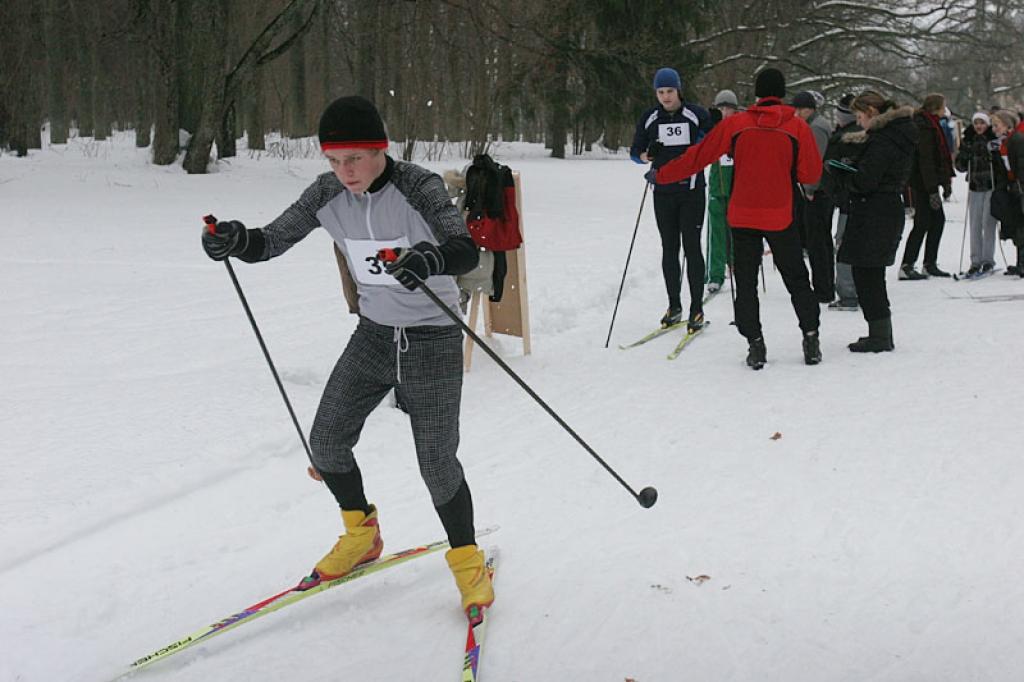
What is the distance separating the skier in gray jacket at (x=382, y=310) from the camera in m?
3.25

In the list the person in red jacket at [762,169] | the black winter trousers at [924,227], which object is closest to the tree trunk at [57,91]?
the black winter trousers at [924,227]

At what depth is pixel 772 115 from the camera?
21.3 ft

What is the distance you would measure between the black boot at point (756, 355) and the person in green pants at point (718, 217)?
248cm

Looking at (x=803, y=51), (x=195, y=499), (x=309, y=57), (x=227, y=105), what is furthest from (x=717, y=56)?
(x=195, y=499)

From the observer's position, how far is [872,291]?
723 cm

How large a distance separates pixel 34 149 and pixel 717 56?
22499 millimetres

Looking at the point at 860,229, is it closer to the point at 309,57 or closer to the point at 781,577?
the point at 781,577

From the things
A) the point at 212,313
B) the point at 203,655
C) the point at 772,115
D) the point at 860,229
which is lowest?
the point at 203,655

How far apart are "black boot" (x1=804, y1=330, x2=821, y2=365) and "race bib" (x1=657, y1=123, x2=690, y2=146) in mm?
1820

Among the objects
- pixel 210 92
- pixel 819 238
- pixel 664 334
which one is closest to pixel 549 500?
pixel 664 334

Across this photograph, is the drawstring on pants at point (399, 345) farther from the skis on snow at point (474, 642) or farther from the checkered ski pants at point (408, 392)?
the skis on snow at point (474, 642)

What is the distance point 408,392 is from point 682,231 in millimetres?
4813

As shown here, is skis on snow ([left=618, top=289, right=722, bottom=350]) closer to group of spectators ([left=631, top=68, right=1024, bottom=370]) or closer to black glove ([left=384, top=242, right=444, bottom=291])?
group of spectators ([left=631, top=68, right=1024, bottom=370])

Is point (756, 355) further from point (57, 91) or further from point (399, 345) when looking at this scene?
point (57, 91)
